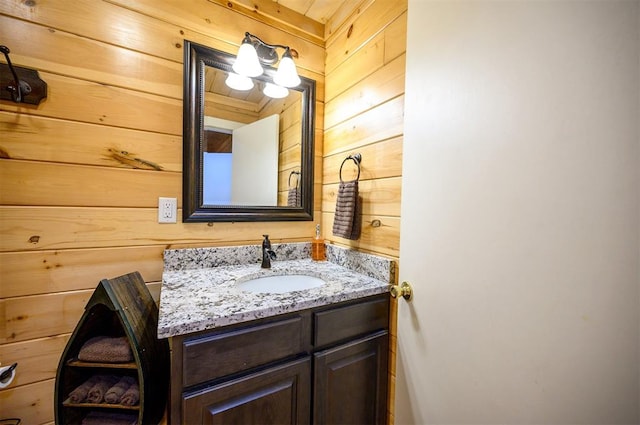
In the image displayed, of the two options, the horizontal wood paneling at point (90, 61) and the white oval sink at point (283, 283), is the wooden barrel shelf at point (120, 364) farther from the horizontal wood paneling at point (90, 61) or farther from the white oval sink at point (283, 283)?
the horizontal wood paneling at point (90, 61)

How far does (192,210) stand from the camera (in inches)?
48.7

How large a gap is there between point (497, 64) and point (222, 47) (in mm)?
1203

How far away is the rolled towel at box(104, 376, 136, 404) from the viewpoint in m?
0.80

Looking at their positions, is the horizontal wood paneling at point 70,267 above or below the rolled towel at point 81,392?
above

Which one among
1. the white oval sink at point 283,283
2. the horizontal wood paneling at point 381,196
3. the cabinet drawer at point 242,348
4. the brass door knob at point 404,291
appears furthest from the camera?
the white oval sink at point 283,283

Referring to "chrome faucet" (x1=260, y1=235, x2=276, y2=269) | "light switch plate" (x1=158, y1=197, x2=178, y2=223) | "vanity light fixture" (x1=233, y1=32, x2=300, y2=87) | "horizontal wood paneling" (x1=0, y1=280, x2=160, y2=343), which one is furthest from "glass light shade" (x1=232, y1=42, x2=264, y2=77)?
"horizontal wood paneling" (x1=0, y1=280, x2=160, y2=343)

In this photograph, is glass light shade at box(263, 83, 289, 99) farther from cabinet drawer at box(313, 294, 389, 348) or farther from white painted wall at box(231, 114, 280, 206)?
cabinet drawer at box(313, 294, 389, 348)

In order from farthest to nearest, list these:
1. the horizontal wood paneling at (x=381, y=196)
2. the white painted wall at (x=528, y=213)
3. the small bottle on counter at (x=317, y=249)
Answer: the small bottle on counter at (x=317, y=249) → the horizontal wood paneling at (x=381, y=196) → the white painted wall at (x=528, y=213)

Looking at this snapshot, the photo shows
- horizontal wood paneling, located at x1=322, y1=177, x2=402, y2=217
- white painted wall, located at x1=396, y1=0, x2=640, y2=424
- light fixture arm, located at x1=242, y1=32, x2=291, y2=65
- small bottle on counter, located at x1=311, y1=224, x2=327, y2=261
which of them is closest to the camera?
white painted wall, located at x1=396, y1=0, x2=640, y2=424

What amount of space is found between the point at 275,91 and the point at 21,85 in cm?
98

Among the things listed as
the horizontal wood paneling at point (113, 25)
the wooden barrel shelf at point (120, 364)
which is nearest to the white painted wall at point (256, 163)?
the horizontal wood paneling at point (113, 25)

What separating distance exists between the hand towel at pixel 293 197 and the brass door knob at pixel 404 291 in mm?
781

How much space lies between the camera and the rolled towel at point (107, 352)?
81 cm

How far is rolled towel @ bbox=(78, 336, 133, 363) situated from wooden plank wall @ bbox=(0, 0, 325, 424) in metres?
0.31
